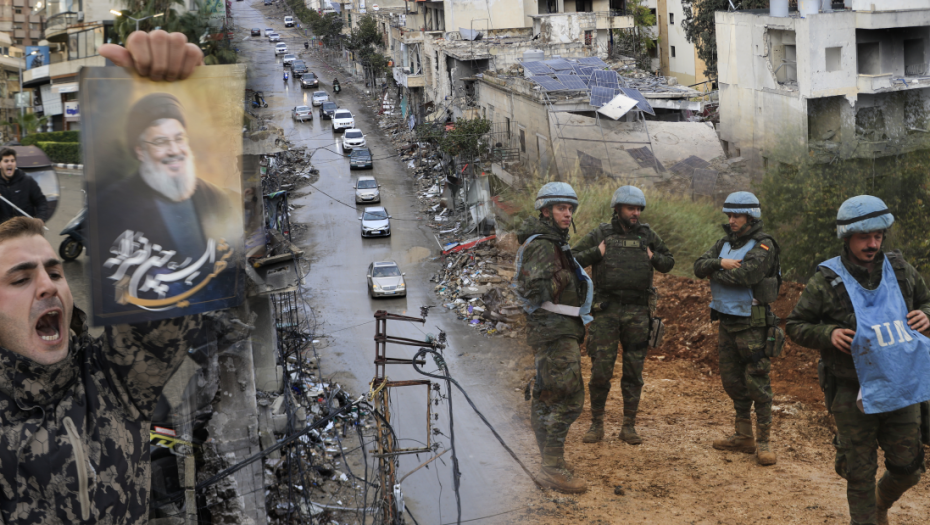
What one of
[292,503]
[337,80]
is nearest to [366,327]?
[292,503]

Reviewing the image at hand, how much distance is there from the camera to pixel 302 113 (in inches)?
1791

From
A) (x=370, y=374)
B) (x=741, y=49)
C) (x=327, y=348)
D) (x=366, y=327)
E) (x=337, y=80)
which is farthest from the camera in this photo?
(x=337, y=80)

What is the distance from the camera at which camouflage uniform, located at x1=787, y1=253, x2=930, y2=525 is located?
4.29 meters

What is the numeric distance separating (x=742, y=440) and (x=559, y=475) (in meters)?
1.42

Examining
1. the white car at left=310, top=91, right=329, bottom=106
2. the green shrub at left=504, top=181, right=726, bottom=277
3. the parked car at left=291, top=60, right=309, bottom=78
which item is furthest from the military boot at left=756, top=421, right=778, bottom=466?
the parked car at left=291, top=60, right=309, bottom=78

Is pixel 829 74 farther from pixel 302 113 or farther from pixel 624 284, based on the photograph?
pixel 302 113

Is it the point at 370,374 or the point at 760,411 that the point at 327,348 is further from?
the point at 760,411

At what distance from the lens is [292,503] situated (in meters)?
8.89

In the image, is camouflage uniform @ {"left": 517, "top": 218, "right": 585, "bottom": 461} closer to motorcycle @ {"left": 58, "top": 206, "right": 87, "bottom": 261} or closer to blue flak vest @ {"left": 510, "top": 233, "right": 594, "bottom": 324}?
blue flak vest @ {"left": 510, "top": 233, "right": 594, "bottom": 324}

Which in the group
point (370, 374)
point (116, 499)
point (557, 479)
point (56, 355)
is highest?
point (56, 355)

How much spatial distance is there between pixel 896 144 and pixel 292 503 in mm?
17287

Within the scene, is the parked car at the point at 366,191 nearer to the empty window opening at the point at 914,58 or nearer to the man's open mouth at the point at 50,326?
the empty window opening at the point at 914,58

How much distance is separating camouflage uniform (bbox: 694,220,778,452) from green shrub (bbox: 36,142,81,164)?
392 cm

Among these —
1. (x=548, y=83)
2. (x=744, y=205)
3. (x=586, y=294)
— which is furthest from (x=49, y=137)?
(x=548, y=83)
